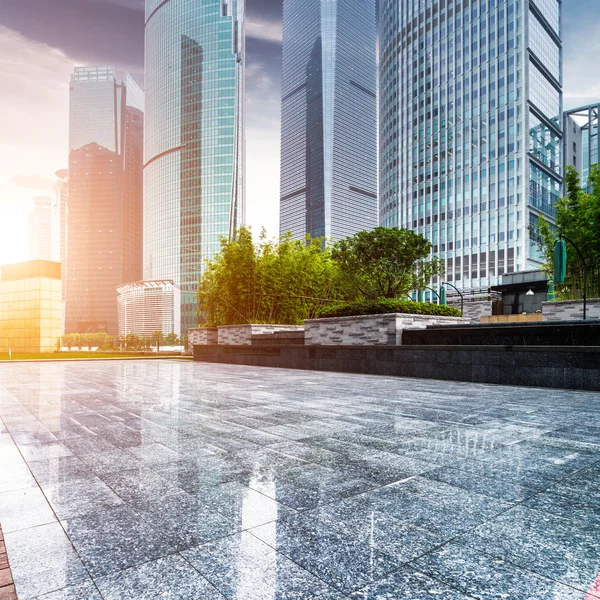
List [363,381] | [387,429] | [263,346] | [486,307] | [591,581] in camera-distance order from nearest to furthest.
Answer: [591,581]
[387,429]
[363,381]
[263,346]
[486,307]

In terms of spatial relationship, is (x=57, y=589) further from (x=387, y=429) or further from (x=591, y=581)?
(x=387, y=429)

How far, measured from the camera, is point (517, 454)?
15.0ft

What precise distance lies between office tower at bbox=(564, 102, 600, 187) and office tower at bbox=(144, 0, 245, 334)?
9319 cm

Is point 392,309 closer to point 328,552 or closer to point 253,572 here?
point 328,552

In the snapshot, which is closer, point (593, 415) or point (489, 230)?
point (593, 415)

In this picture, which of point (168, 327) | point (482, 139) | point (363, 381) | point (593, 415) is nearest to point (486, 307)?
point (363, 381)

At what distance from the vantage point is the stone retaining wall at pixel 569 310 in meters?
15.0

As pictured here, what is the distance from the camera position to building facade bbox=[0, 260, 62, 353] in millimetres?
43281

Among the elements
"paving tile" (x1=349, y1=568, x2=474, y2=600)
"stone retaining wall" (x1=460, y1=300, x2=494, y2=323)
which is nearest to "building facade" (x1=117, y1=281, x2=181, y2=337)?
"stone retaining wall" (x1=460, y1=300, x2=494, y2=323)

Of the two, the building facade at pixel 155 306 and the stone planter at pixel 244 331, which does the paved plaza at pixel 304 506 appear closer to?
the stone planter at pixel 244 331

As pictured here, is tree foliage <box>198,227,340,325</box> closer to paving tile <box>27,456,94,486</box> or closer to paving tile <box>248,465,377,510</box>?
paving tile <box>27,456,94,486</box>

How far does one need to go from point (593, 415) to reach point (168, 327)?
5077 inches

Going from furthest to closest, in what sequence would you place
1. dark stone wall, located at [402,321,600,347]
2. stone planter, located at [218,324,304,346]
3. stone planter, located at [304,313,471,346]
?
stone planter, located at [218,324,304,346] → stone planter, located at [304,313,471,346] → dark stone wall, located at [402,321,600,347]

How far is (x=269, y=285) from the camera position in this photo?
2462 cm
